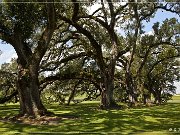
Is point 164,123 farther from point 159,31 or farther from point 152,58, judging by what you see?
point 152,58

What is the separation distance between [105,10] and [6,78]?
40.9ft

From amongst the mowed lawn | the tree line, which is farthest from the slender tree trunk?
the mowed lawn

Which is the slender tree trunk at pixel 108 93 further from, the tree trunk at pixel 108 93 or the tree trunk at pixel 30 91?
the tree trunk at pixel 30 91

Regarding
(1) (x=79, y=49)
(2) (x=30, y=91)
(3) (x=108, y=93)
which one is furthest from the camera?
(1) (x=79, y=49)

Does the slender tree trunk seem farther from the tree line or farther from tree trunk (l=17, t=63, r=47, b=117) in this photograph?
tree trunk (l=17, t=63, r=47, b=117)

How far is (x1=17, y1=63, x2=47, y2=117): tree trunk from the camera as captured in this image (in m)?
24.8

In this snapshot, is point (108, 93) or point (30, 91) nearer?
point (30, 91)

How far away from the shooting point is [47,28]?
81.0 ft

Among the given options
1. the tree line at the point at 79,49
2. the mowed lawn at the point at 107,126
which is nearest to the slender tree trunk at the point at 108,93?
the tree line at the point at 79,49

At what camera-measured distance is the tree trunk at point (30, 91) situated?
977 inches

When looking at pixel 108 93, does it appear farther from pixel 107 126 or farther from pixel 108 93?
pixel 107 126

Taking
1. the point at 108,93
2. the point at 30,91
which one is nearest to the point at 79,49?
the point at 108,93

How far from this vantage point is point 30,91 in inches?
986

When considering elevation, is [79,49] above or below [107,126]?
above
